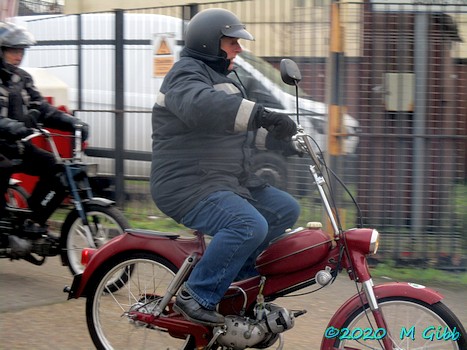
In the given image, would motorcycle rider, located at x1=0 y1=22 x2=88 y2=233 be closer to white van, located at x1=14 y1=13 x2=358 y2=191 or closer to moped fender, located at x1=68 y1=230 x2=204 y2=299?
moped fender, located at x1=68 y1=230 x2=204 y2=299

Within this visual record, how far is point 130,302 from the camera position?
4.16 meters

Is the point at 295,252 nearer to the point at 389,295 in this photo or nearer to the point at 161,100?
the point at 389,295

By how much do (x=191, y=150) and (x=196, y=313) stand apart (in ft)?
2.66

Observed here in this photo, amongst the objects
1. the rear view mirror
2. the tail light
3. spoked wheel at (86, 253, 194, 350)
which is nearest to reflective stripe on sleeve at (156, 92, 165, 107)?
the rear view mirror

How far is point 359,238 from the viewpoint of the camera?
367 centimetres

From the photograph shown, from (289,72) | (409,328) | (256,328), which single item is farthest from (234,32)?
(409,328)

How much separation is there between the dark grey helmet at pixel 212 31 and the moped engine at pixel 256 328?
133 cm

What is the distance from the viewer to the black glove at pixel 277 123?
141 inches

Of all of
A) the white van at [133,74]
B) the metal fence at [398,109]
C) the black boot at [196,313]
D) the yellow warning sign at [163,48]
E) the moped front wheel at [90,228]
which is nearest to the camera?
the black boot at [196,313]

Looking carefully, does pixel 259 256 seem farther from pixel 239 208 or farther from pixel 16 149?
pixel 16 149

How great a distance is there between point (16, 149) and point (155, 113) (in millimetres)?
2121

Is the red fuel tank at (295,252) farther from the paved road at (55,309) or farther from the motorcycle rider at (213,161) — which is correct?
the paved road at (55,309)

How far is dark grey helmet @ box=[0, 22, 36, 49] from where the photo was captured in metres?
5.80

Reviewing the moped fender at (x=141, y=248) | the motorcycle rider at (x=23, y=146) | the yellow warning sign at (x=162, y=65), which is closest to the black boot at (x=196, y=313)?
the moped fender at (x=141, y=248)
